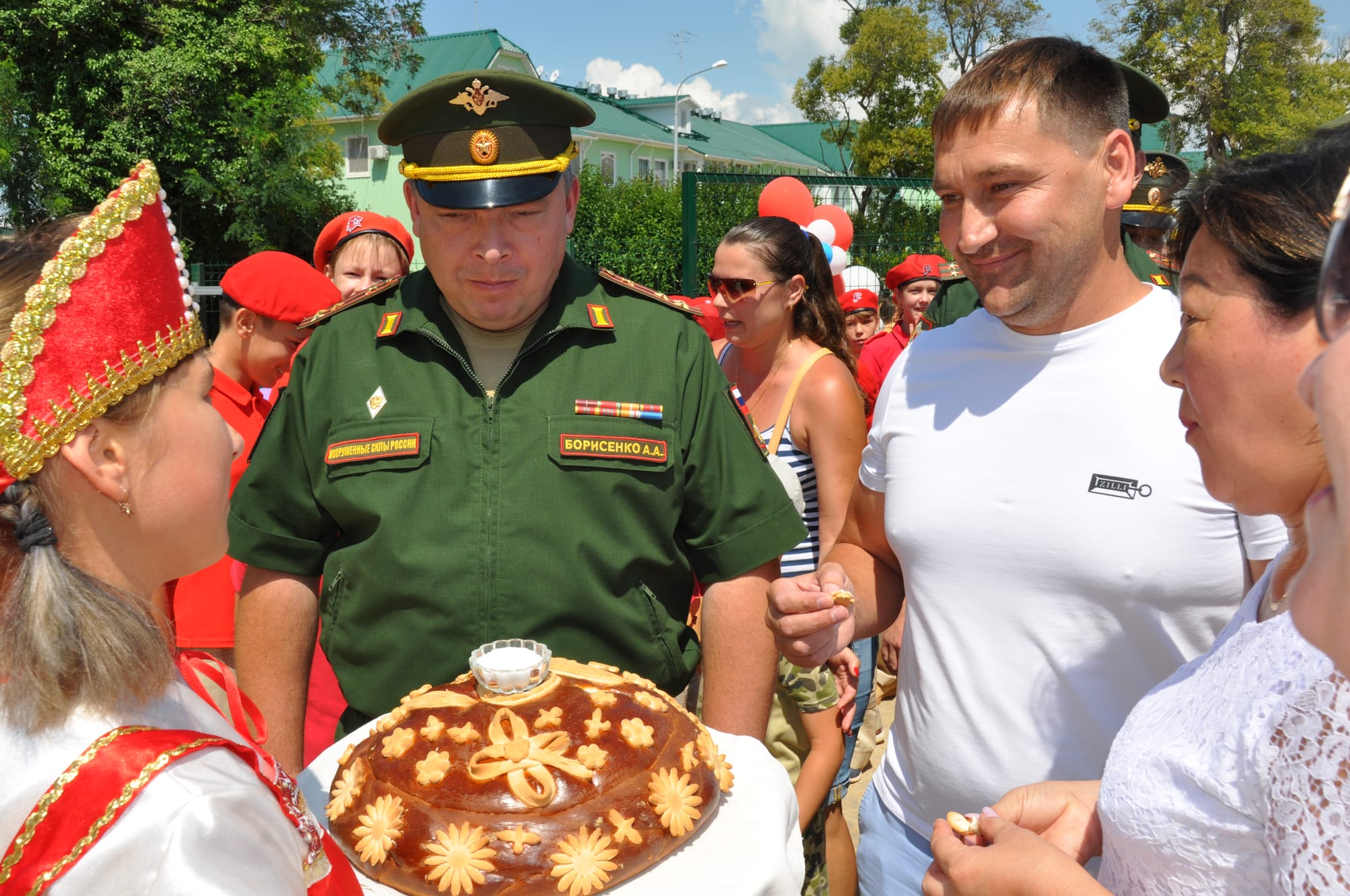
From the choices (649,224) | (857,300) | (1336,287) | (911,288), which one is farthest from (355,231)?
(649,224)

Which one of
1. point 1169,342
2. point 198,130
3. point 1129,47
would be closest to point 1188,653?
point 1169,342

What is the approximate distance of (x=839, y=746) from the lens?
10.6 ft

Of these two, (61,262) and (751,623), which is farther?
(751,623)

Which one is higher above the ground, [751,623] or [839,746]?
A: [751,623]

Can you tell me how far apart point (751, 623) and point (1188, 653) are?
1.00m

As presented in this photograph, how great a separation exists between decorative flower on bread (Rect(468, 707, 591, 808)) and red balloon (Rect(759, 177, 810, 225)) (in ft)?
17.2

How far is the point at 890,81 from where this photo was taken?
30844mm

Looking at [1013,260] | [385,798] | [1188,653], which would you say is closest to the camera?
[385,798]

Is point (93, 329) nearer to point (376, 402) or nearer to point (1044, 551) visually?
point (376, 402)

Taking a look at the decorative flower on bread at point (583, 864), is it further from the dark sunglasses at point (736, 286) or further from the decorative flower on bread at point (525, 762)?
the dark sunglasses at point (736, 286)

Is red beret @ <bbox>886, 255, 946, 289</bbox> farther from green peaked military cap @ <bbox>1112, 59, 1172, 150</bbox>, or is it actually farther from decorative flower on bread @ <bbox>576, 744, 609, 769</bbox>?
decorative flower on bread @ <bbox>576, 744, 609, 769</bbox>

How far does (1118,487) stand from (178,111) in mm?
21661

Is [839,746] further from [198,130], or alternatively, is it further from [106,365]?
[198,130]

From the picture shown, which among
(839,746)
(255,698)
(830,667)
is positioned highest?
(255,698)
